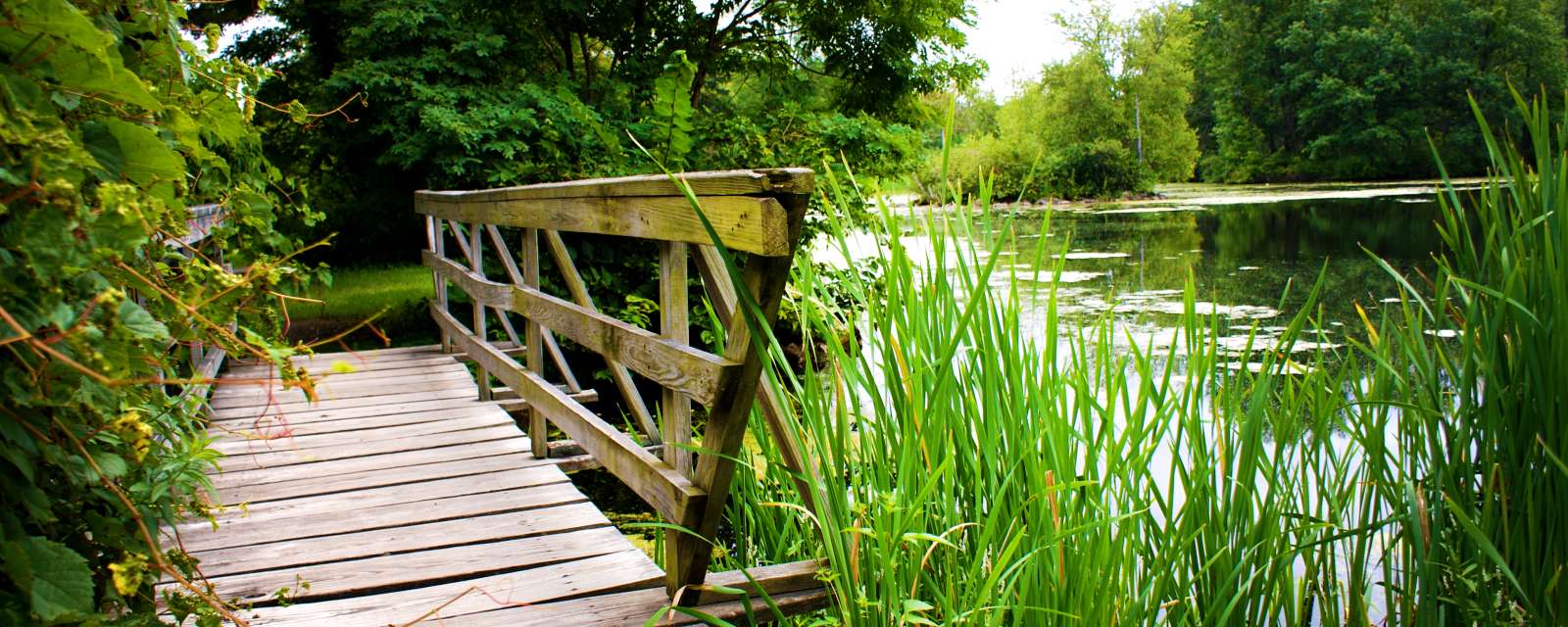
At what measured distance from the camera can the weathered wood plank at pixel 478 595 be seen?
7.30ft

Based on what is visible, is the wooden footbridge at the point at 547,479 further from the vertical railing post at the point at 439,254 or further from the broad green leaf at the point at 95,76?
the vertical railing post at the point at 439,254

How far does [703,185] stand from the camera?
189cm

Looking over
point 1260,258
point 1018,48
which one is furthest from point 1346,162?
point 1260,258

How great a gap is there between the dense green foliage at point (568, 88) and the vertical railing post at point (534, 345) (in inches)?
81.1

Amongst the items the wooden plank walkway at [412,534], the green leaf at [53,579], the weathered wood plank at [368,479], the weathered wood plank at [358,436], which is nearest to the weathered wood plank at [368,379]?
the wooden plank walkway at [412,534]

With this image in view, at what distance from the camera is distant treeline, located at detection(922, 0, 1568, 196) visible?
109ft

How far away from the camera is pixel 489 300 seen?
3.91 meters

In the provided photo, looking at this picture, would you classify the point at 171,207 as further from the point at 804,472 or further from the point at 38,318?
the point at 804,472

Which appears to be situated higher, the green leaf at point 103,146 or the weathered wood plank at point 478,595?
the green leaf at point 103,146

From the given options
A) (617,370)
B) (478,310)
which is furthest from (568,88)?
(617,370)

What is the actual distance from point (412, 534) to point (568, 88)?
6.06 m

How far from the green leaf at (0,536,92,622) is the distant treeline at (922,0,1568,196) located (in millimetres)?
26991

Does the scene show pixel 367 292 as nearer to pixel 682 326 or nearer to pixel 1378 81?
pixel 682 326

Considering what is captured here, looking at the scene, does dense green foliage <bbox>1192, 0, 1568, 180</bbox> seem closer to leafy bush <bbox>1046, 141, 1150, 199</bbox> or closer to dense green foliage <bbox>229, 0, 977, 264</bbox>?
leafy bush <bbox>1046, 141, 1150, 199</bbox>
